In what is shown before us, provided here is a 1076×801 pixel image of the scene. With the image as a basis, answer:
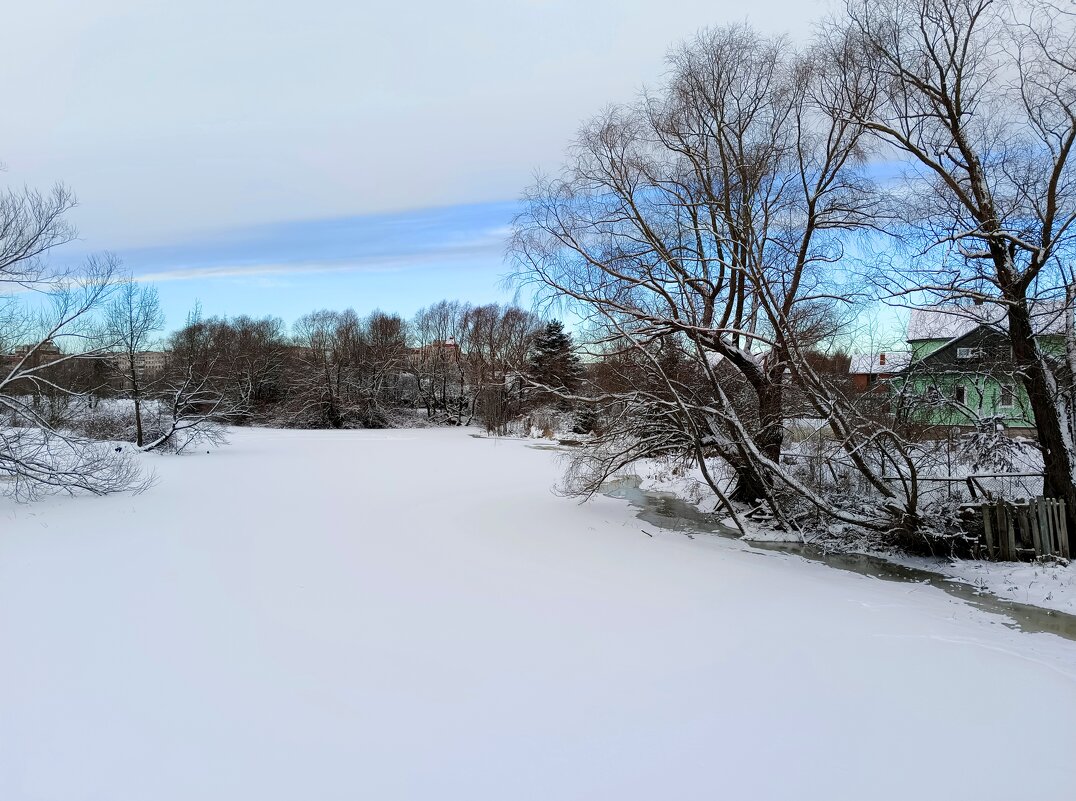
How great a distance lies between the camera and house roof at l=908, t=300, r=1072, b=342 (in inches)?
364

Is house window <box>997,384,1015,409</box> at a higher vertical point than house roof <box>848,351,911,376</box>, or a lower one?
lower

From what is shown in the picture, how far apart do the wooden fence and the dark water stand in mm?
1150

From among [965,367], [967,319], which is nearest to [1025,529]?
[965,367]

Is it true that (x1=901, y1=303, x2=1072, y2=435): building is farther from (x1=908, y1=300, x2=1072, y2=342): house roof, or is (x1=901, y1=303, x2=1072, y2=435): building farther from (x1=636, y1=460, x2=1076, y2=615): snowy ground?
(x1=636, y1=460, x2=1076, y2=615): snowy ground

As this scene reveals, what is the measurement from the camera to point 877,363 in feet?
38.2

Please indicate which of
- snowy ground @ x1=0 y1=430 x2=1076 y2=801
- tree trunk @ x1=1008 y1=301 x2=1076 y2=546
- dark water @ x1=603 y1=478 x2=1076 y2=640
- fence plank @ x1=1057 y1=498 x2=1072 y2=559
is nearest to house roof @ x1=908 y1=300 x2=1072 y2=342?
tree trunk @ x1=1008 y1=301 x2=1076 y2=546

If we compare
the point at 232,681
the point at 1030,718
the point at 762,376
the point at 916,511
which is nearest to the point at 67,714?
the point at 232,681

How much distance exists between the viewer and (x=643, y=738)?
156 inches

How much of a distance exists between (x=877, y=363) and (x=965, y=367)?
54.2 inches

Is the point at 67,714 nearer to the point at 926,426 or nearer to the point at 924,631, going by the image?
the point at 924,631

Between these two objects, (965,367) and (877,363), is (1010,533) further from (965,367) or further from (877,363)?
(877,363)

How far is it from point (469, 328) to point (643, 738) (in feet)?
164

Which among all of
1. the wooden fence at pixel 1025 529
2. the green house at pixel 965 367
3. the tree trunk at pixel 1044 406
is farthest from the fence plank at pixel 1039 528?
the green house at pixel 965 367

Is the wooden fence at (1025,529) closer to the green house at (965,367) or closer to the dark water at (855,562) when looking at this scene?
the dark water at (855,562)
